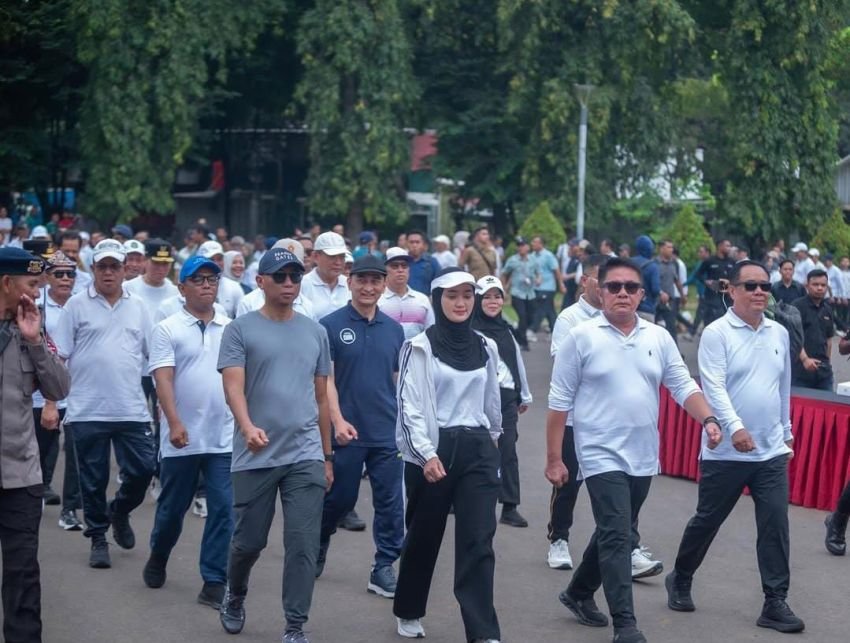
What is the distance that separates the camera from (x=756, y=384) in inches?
312

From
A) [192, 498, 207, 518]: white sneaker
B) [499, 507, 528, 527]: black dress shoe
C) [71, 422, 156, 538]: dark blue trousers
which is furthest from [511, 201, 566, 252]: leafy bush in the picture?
[71, 422, 156, 538]: dark blue trousers

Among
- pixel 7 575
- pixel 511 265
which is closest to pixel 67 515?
pixel 7 575

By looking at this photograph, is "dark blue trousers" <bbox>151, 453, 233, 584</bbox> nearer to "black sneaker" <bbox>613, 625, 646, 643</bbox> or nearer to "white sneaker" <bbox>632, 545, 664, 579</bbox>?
"black sneaker" <bbox>613, 625, 646, 643</bbox>

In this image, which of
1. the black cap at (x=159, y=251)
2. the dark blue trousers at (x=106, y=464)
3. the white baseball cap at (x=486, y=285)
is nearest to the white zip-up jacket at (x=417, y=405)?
the dark blue trousers at (x=106, y=464)

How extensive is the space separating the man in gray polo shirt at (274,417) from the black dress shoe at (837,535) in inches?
157

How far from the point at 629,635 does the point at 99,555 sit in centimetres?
363

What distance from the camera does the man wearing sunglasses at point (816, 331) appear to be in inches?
516

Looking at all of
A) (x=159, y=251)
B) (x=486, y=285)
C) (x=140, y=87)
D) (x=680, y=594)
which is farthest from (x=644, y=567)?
(x=140, y=87)

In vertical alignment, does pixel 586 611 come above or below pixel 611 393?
below

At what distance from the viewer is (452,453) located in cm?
712

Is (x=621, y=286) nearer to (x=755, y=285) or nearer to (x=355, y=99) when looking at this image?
(x=755, y=285)

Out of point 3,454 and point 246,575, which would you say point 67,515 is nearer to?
point 246,575

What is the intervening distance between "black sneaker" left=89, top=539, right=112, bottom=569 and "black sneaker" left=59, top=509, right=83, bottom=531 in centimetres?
110

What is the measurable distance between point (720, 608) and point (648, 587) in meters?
0.63
